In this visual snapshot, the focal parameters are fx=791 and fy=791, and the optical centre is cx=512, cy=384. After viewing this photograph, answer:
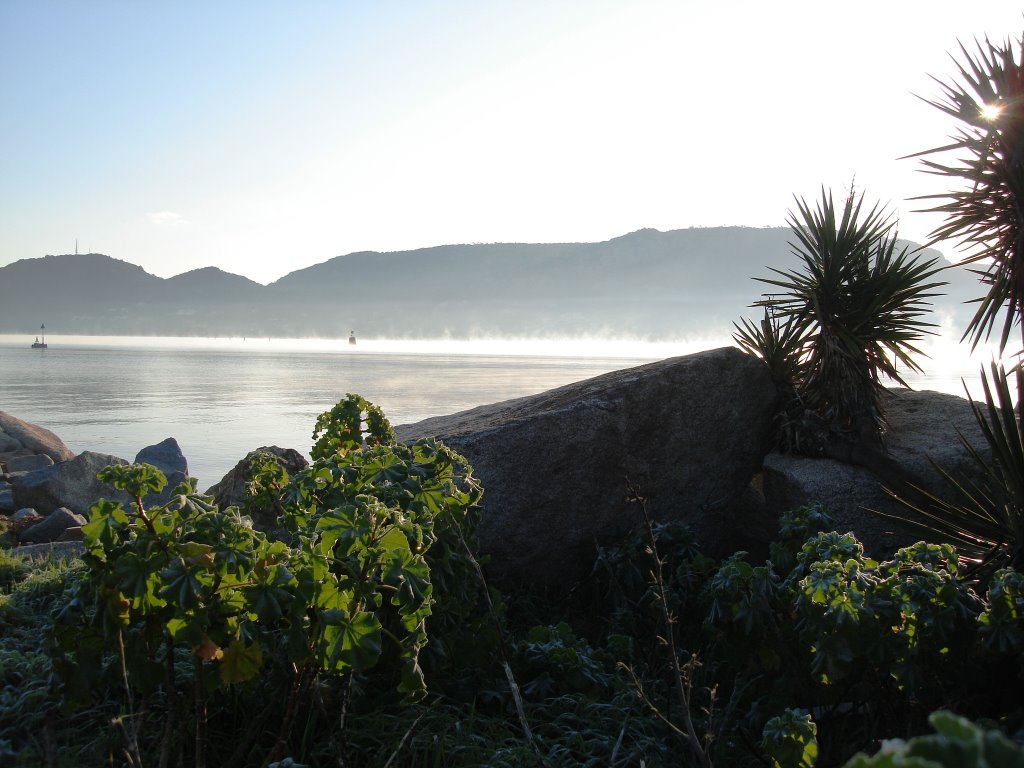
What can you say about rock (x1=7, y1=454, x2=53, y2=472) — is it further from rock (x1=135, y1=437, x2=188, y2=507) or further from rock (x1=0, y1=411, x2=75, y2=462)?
rock (x1=135, y1=437, x2=188, y2=507)

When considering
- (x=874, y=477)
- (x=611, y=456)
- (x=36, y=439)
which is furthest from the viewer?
(x=36, y=439)

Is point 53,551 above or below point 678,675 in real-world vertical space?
below

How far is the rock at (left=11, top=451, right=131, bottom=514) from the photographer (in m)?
8.20

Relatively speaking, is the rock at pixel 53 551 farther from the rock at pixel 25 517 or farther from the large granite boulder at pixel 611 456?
the large granite boulder at pixel 611 456

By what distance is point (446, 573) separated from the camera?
3297 mm

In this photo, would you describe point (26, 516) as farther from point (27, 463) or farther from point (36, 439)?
point (36, 439)

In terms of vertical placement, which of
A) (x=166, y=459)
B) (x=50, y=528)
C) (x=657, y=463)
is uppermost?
(x=657, y=463)

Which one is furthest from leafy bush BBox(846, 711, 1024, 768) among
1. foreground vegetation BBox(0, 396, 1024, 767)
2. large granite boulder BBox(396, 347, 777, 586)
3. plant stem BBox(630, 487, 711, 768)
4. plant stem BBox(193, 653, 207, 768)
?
large granite boulder BBox(396, 347, 777, 586)

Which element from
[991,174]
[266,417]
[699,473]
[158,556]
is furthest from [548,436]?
[266,417]

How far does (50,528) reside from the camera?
22.7 feet

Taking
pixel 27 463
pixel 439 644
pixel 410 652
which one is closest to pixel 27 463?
pixel 27 463

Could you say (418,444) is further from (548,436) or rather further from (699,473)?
(699,473)

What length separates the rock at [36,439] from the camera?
12.1 meters

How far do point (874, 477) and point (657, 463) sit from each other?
5.10 feet
